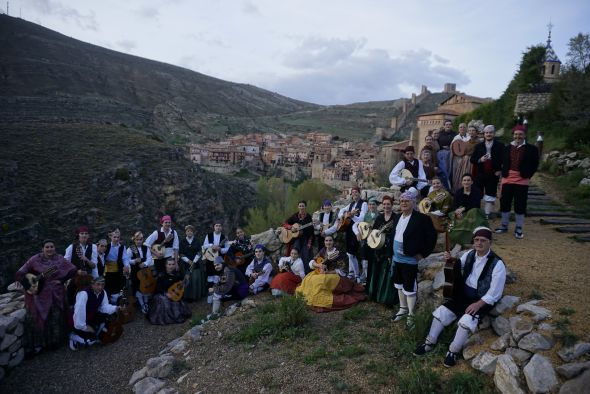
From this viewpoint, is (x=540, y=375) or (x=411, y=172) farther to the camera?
(x=411, y=172)

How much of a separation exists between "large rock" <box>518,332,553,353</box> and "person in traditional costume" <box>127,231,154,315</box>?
21.4 feet

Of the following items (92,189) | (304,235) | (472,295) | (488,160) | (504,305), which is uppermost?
(488,160)

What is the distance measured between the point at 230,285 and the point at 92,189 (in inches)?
877

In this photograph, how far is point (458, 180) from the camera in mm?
7250

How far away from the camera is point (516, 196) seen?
21.8 feet

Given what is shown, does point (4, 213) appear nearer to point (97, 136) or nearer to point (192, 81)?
point (97, 136)

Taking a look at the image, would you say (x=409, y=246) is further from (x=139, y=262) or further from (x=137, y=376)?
(x=139, y=262)

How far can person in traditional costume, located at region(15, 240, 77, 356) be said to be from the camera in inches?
241

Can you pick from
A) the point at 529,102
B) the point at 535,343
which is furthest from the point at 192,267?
the point at 529,102

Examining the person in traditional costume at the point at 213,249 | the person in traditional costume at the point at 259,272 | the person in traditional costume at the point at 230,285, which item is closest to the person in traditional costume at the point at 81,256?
the person in traditional costume at the point at 213,249

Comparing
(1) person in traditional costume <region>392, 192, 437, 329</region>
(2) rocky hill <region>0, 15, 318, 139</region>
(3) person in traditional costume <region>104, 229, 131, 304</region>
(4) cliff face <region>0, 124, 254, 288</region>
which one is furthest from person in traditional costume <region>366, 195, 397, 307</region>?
(2) rocky hill <region>0, 15, 318, 139</region>

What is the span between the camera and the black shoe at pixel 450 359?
13.0 ft

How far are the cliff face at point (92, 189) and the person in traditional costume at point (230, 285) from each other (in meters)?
14.8

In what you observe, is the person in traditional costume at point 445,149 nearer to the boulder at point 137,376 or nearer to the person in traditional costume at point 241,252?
the person in traditional costume at point 241,252
